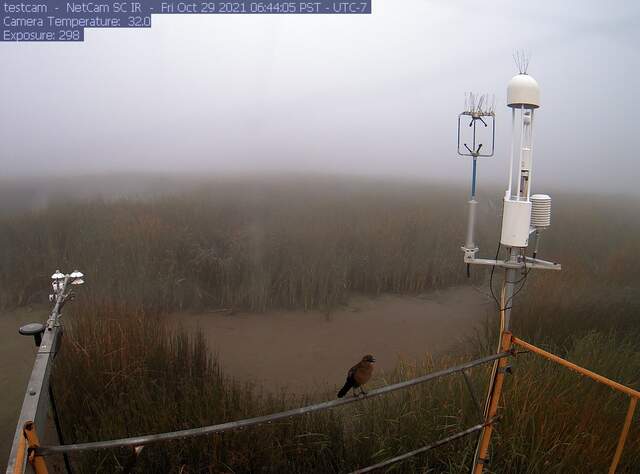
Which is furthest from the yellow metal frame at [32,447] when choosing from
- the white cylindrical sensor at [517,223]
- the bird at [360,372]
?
the white cylindrical sensor at [517,223]

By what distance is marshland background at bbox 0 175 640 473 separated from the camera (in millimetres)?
1631

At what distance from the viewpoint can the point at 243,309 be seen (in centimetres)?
342

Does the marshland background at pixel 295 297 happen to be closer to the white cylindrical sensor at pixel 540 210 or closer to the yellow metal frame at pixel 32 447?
the white cylindrical sensor at pixel 540 210

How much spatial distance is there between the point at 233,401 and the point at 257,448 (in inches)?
14.2

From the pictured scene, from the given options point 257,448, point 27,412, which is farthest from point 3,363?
point 27,412

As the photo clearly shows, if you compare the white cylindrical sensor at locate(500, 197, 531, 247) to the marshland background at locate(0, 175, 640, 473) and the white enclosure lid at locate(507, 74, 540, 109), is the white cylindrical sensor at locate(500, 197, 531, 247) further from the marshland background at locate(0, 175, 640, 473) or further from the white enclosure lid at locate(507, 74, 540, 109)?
the marshland background at locate(0, 175, 640, 473)

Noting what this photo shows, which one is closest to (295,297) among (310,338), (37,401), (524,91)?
(310,338)

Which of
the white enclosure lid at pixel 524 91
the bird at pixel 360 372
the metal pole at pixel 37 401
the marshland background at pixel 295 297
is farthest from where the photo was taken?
the marshland background at pixel 295 297

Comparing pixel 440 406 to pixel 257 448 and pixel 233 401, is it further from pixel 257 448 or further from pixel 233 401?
pixel 233 401

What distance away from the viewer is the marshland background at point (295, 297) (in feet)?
5.35

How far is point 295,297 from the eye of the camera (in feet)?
11.6

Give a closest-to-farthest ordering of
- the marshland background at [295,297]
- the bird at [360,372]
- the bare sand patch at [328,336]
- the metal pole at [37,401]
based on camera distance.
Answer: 1. the metal pole at [37,401]
2. the bird at [360,372]
3. the marshland background at [295,297]
4. the bare sand patch at [328,336]

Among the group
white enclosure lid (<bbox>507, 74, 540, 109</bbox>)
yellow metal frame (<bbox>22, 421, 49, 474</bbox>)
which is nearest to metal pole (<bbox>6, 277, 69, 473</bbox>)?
yellow metal frame (<bbox>22, 421, 49, 474</bbox>)

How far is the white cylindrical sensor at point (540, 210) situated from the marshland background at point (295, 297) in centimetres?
69
